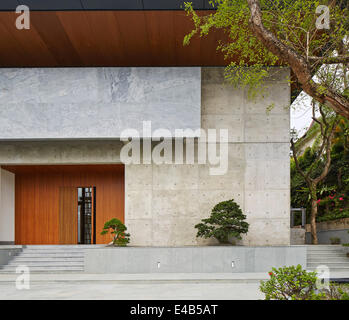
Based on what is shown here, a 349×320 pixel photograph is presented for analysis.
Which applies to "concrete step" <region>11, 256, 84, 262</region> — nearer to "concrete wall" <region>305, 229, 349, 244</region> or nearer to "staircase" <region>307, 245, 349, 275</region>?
"staircase" <region>307, 245, 349, 275</region>

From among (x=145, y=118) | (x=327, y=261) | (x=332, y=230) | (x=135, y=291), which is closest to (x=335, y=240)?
(x=332, y=230)

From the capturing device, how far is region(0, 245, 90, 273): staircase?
37.9 ft

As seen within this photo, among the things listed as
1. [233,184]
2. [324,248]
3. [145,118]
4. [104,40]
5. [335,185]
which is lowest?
[324,248]

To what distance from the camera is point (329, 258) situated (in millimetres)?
13039

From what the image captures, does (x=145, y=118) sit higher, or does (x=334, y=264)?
(x=145, y=118)

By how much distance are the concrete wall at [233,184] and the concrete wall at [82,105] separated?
5.29 ft

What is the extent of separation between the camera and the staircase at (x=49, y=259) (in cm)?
1156

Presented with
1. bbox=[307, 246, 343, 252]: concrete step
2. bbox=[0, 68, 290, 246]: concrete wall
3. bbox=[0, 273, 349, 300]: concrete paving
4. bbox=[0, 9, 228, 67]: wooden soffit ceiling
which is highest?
bbox=[0, 9, 228, 67]: wooden soffit ceiling

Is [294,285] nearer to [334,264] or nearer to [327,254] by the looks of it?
[334,264]

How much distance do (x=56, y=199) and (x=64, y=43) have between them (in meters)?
7.06

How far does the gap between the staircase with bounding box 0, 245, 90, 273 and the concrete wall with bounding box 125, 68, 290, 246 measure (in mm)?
2080

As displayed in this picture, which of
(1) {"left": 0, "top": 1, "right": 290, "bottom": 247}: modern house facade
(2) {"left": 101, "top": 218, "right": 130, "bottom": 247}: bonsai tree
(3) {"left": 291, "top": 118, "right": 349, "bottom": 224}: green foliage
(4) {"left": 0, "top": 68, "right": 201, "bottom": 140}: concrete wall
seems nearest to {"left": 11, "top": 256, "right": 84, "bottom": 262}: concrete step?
(2) {"left": 101, "top": 218, "right": 130, "bottom": 247}: bonsai tree

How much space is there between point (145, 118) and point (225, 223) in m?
4.27
